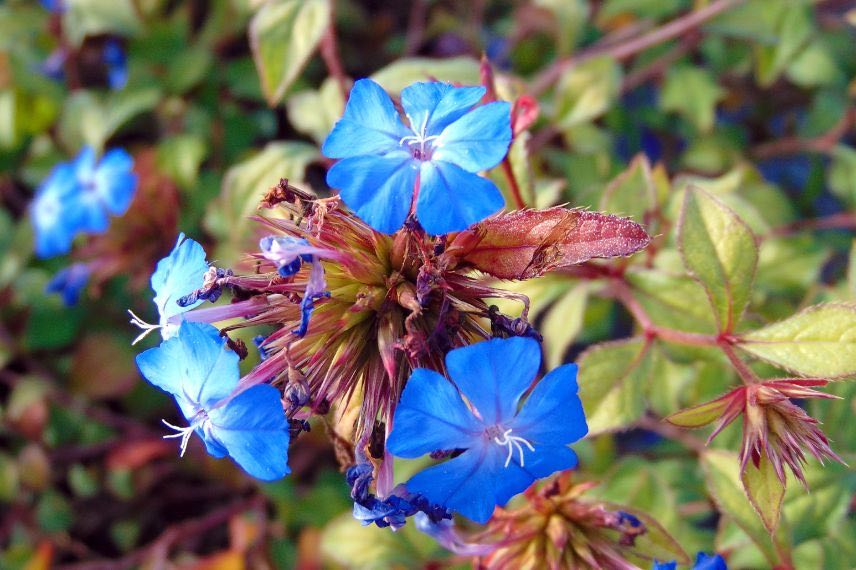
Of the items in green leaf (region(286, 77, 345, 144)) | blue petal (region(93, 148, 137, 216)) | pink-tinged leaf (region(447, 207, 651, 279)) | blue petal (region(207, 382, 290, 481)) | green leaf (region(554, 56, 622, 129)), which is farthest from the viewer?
blue petal (region(93, 148, 137, 216))

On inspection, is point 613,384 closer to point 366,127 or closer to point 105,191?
point 366,127

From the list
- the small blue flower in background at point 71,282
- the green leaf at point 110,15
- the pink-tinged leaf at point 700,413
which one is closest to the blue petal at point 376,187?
the pink-tinged leaf at point 700,413

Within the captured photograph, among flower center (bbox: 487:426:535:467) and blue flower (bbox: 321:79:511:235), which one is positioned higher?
blue flower (bbox: 321:79:511:235)

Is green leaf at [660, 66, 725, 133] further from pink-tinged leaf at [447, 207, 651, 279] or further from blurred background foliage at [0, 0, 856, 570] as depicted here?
pink-tinged leaf at [447, 207, 651, 279]

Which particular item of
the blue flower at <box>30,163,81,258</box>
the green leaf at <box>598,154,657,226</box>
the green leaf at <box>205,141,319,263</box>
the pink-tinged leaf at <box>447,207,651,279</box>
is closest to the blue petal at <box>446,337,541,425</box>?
the pink-tinged leaf at <box>447,207,651,279</box>

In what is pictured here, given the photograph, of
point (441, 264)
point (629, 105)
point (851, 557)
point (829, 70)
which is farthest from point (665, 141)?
point (441, 264)

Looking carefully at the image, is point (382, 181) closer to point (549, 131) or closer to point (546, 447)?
point (546, 447)

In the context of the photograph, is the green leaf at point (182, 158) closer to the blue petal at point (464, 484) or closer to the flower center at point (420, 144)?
the flower center at point (420, 144)
